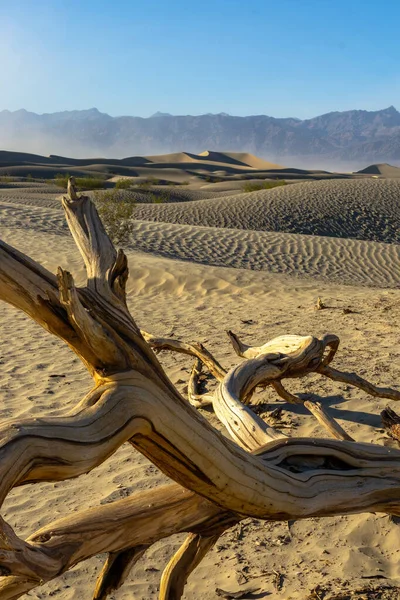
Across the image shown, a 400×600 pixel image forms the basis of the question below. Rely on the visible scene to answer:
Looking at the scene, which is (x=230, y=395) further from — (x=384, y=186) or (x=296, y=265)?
(x=384, y=186)

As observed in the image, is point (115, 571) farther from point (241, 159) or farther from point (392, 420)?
point (241, 159)

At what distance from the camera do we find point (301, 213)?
89.0 feet

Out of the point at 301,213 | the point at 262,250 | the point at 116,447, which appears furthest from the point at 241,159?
the point at 116,447

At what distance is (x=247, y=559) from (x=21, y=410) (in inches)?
110

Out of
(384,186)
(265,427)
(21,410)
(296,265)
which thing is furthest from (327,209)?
(265,427)

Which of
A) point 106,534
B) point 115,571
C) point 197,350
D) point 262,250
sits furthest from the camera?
point 262,250

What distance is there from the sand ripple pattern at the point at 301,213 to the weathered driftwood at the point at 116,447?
22.6m

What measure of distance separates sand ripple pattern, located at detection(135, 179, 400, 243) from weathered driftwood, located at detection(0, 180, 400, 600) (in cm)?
2257

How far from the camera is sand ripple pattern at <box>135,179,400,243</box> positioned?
84.0ft

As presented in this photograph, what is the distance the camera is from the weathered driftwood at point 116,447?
206 cm

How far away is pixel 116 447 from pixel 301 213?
2560 centimetres

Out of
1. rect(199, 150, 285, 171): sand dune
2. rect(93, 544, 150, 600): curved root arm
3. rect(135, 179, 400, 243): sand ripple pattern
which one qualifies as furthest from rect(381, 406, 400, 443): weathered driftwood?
rect(199, 150, 285, 171): sand dune

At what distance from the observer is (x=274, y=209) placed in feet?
90.7

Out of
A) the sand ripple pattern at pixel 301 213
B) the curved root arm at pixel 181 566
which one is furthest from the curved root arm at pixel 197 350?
the sand ripple pattern at pixel 301 213
